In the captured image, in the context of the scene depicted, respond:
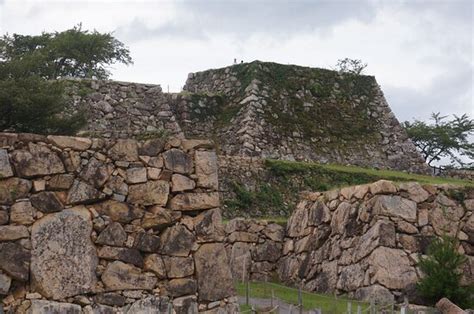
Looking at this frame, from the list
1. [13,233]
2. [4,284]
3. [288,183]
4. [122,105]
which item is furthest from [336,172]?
[4,284]

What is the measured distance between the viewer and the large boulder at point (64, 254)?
1033 centimetres

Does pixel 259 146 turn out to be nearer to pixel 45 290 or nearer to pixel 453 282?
pixel 453 282

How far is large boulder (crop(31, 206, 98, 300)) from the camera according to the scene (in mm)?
10328

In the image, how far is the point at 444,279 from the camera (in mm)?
13922

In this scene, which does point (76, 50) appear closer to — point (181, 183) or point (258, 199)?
point (258, 199)

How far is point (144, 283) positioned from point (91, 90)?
31.8 feet

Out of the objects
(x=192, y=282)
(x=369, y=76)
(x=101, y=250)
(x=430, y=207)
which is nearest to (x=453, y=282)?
(x=430, y=207)

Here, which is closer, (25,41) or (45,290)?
(45,290)

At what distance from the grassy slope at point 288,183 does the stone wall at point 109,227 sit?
23.9 feet

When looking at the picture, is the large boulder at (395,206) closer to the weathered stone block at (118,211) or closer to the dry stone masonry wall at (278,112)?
the weathered stone block at (118,211)

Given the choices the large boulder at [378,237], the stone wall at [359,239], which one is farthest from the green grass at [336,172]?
the large boulder at [378,237]

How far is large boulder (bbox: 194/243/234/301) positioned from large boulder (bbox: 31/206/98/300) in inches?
54.0

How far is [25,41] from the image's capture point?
96.0ft

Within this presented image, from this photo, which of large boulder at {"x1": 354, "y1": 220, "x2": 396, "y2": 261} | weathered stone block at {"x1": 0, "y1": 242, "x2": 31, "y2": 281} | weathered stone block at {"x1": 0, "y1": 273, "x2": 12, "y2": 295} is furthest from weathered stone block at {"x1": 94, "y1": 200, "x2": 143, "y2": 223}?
large boulder at {"x1": 354, "y1": 220, "x2": 396, "y2": 261}
